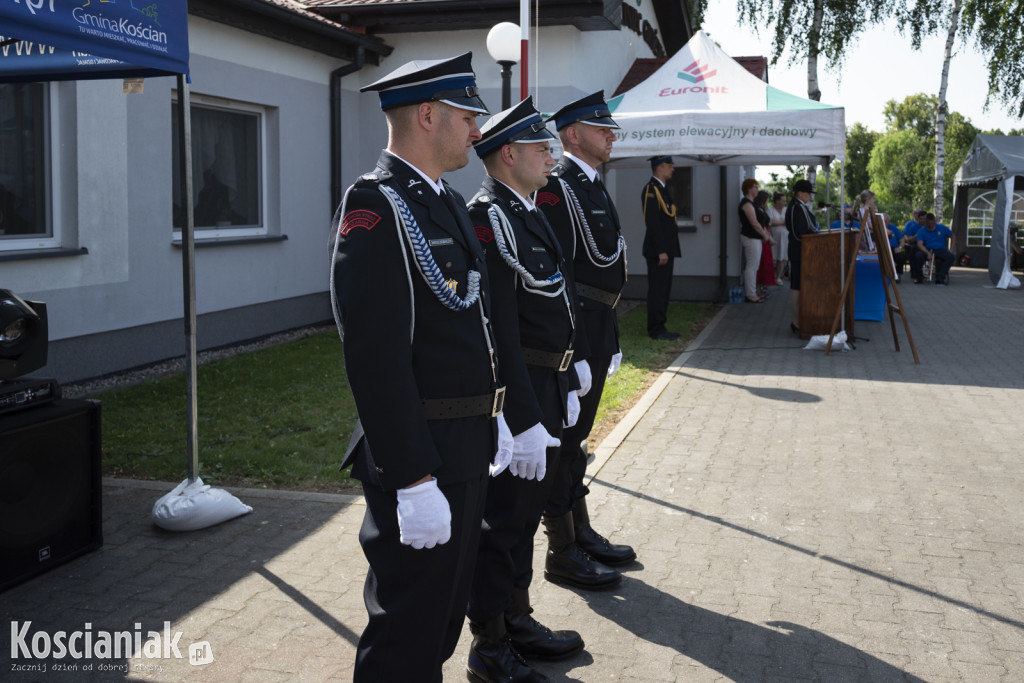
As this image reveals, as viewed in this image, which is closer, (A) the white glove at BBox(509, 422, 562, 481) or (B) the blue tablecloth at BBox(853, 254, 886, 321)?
(A) the white glove at BBox(509, 422, 562, 481)

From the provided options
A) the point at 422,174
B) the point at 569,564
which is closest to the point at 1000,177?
the point at 569,564

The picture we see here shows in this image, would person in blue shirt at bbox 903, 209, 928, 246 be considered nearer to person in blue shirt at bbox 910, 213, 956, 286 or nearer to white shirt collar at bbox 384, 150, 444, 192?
person in blue shirt at bbox 910, 213, 956, 286

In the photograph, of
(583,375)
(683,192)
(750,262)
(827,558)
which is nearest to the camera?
(583,375)

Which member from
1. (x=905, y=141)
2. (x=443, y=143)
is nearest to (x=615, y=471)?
(x=443, y=143)

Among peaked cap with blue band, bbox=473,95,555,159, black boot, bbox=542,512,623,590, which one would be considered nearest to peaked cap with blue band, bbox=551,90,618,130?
peaked cap with blue band, bbox=473,95,555,159

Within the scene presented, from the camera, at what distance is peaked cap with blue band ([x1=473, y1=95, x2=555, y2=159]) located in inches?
142

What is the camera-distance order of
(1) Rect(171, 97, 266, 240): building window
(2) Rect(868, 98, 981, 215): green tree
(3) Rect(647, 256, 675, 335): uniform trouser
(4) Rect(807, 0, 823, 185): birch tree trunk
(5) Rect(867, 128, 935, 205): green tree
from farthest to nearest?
(5) Rect(867, 128, 935, 205): green tree
(2) Rect(868, 98, 981, 215): green tree
(4) Rect(807, 0, 823, 185): birch tree trunk
(3) Rect(647, 256, 675, 335): uniform trouser
(1) Rect(171, 97, 266, 240): building window

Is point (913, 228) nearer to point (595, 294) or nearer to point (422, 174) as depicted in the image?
point (595, 294)

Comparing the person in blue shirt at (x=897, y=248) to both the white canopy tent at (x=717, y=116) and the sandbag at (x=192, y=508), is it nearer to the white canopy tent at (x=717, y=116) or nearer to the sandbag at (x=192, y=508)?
the white canopy tent at (x=717, y=116)

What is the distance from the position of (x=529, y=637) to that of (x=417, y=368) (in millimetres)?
1454

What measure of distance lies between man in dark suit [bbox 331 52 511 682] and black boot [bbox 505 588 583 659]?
2.65 feet

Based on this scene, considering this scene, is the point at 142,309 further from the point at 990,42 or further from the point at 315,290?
the point at 990,42

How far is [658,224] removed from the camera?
1205 cm

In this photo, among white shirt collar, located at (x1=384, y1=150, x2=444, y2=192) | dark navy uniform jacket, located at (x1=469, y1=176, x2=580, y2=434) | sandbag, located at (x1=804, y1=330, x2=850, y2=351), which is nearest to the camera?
white shirt collar, located at (x1=384, y1=150, x2=444, y2=192)
